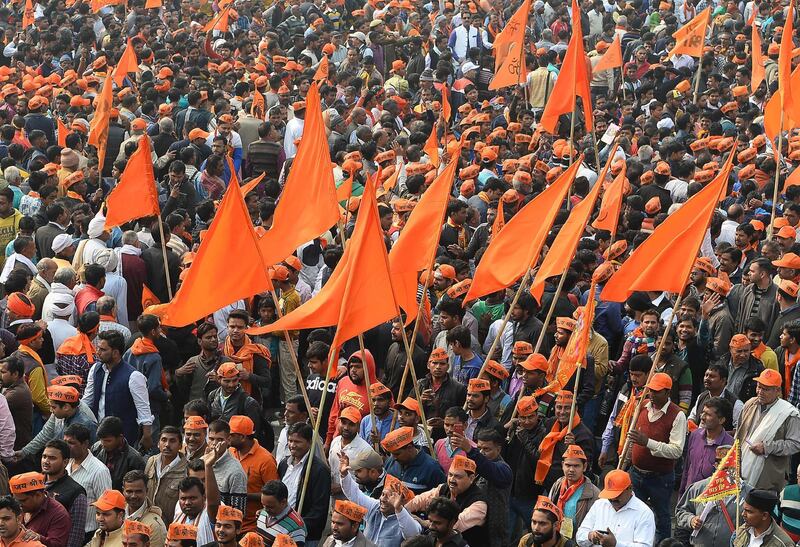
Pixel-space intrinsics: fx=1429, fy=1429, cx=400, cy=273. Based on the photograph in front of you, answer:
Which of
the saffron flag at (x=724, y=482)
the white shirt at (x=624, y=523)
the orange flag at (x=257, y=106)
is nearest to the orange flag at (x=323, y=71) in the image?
the orange flag at (x=257, y=106)

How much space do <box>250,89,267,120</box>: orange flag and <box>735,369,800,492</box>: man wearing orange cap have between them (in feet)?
36.2

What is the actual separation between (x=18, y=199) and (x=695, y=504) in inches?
378

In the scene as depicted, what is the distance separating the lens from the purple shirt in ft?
33.4

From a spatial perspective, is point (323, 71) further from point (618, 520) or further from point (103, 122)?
point (618, 520)

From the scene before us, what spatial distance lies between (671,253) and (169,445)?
4075 millimetres

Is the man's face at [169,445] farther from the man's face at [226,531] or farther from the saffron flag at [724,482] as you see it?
the saffron flag at [724,482]

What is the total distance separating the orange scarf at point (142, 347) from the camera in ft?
38.2

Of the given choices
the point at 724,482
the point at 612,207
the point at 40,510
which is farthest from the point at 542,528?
the point at 612,207

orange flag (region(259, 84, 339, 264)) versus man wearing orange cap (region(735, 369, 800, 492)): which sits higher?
orange flag (region(259, 84, 339, 264))

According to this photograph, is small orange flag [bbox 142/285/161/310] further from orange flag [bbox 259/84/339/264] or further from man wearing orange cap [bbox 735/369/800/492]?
man wearing orange cap [bbox 735/369/800/492]

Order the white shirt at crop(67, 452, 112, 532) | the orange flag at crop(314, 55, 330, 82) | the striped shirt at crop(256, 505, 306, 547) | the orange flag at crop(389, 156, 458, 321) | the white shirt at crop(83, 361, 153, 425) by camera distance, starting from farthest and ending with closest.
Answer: the orange flag at crop(314, 55, 330, 82)
the orange flag at crop(389, 156, 458, 321)
the white shirt at crop(83, 361, 153, 425)
the white shirt at crop(67, 452, 112, 532)
the striped shirt at crop(256, 505, 306, 547)

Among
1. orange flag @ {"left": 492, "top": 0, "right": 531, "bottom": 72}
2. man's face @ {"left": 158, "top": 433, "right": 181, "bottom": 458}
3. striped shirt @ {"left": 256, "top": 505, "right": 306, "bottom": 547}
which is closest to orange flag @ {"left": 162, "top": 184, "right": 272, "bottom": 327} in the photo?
man's face @ {"left": 158, "top": 433, "right": 181, "bottom": 458}

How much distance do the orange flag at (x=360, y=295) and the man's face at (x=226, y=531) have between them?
1709 millimetres

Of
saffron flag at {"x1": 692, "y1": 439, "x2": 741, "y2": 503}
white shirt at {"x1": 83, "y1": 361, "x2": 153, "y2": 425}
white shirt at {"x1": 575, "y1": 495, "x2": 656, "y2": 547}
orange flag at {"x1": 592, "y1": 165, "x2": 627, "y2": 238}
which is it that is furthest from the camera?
orange flag at {"x1": 592, "y1": 165, "x2": 627, "y2": 238}
